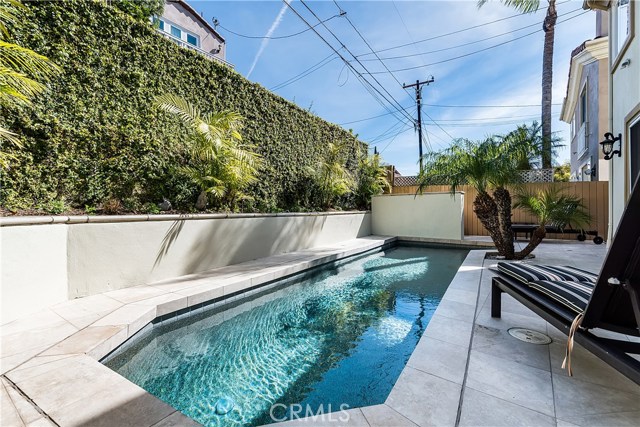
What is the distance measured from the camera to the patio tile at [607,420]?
163 cm

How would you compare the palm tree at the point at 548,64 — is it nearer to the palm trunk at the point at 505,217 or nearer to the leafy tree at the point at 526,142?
the leafy tree at the point at 526,142

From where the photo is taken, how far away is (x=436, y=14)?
33.1 ft

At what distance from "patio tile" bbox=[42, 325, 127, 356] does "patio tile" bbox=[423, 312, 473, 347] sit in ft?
10.5

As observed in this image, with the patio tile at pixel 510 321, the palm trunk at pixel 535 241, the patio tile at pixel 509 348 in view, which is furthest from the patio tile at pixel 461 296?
the palm trunk at pixel 535 241

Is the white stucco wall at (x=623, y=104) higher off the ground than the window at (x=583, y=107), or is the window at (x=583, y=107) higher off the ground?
the window at (x=583, y=107)

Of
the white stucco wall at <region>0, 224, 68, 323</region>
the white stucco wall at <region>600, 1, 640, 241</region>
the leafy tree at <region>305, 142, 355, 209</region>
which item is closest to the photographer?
the white stucco wall at <region>0, 224, 68, 323</region>

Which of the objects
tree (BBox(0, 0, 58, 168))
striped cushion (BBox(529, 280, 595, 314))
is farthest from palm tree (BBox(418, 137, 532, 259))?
tree (BBox(0, 0, 58, 168))

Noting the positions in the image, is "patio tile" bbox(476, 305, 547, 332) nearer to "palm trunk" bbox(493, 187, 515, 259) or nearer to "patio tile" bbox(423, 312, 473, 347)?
"patio tile" bbox(423, 312, 473, 347)

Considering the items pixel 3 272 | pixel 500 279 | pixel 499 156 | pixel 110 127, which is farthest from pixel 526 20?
pixel 3 272

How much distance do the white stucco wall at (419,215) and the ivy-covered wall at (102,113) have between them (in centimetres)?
666

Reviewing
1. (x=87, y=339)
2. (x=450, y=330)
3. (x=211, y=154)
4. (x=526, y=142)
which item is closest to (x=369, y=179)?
(x=526, y=142)

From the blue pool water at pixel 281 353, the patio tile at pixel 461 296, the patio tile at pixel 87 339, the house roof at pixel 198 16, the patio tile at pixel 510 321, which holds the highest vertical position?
the house roof at pixel 198 16

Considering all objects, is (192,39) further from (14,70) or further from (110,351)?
(110,351)

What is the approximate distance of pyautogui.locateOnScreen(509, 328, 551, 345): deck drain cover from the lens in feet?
8.99
